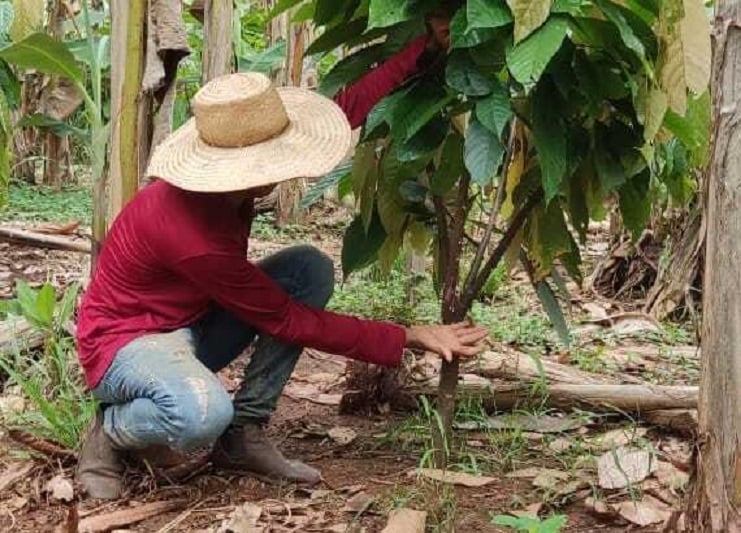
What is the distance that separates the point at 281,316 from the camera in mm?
2283

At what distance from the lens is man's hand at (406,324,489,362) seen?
7.16ft

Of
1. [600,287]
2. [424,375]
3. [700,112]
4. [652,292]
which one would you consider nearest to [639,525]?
[700,112]

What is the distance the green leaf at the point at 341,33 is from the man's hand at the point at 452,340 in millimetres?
615

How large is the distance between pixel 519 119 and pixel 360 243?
525 millimetres

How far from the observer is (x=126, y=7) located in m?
2.51

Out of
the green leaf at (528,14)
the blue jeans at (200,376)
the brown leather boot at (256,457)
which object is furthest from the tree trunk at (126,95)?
the green leaf at (528,14)

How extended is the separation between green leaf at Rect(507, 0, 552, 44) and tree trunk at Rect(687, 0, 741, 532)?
259 mm

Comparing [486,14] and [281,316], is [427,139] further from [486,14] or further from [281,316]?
[281,316]

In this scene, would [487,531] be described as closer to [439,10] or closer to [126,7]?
[439,10]

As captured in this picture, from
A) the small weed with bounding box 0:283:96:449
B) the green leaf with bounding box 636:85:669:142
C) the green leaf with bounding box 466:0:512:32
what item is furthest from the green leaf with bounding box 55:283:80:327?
the green leaf with bounding box 636:85:669:142

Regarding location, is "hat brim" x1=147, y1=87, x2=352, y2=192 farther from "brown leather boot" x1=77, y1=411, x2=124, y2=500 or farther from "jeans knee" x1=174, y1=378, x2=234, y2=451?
"brown leather boot" x1=77, y1=411, x2=124, y2=500

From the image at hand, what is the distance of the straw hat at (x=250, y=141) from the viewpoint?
82.9 inches

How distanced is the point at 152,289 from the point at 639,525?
114 centimetres

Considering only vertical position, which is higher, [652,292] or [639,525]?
[639,525]
